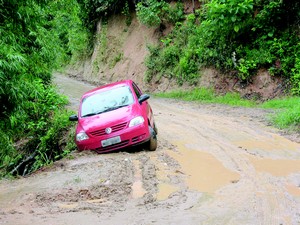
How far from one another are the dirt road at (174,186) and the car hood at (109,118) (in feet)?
2.23

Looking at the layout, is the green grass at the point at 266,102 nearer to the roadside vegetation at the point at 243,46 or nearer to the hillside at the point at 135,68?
the roadside vegetation at the point at 243,46

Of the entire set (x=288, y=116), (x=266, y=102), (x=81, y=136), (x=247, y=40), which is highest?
(x=247, y=40)

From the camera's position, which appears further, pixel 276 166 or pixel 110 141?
pixel 110 141

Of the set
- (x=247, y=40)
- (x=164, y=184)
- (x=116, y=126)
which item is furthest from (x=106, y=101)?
(x=247, y=40)

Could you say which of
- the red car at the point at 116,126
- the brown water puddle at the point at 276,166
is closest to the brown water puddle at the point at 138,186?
the red car at the point at 116,126

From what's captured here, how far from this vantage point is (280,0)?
54.4 feet

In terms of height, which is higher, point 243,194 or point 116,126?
point 116,126

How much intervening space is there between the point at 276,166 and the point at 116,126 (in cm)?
369

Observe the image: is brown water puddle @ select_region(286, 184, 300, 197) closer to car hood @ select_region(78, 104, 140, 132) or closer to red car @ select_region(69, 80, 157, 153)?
red car @ select_region(69, 80, 157, 153)

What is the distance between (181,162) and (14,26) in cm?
447

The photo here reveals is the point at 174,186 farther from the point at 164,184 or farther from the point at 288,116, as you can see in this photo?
the point at 288,116

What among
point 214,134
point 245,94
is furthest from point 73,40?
point 214,134

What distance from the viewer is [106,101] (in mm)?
10172

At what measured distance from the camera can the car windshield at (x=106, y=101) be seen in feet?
32.6
